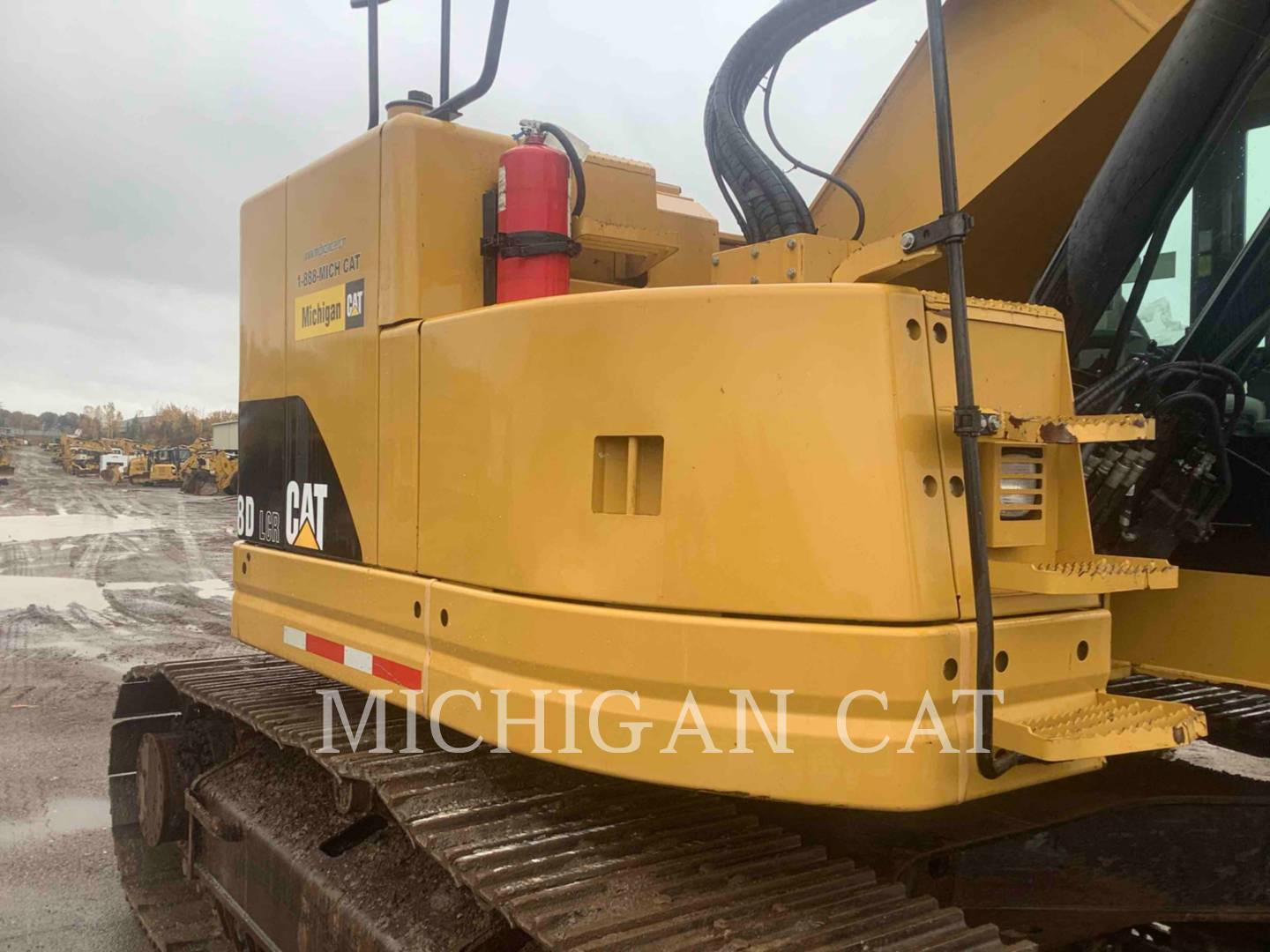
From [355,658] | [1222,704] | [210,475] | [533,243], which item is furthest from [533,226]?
[210,475]

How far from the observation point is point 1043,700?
7.14ft

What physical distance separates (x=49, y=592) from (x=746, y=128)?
1168 centimetres

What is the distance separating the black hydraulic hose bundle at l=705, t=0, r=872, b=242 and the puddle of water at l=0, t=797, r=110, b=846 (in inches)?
166

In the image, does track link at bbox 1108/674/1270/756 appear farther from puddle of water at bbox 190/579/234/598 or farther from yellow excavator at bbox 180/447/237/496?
yellow excavator at bbox 180/447/237/496

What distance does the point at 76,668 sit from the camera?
8500mm

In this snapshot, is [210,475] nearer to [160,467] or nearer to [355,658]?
[160,467]

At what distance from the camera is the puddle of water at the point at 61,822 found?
16.5ft

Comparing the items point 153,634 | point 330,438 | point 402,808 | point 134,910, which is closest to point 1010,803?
point 402,808

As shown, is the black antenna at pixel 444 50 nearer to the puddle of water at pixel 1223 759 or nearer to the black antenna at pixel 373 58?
the black antenna at pixel 373 58

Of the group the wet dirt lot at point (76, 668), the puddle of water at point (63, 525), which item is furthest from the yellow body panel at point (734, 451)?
the puddle of water at point (63, 525)

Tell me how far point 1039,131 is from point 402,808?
8.57 feet

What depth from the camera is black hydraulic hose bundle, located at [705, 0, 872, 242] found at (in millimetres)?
3330

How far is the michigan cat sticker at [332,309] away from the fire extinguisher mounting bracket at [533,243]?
43cm

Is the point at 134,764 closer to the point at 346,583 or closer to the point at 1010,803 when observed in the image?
the point at 346,583
